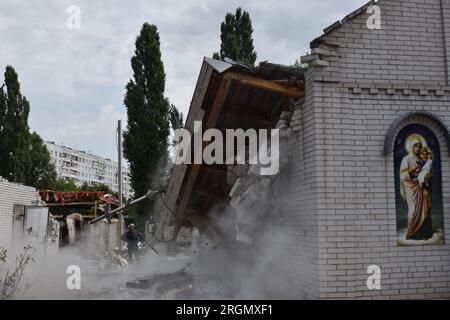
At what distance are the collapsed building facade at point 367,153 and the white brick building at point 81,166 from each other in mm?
71286

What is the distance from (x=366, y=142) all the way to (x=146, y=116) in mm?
18386

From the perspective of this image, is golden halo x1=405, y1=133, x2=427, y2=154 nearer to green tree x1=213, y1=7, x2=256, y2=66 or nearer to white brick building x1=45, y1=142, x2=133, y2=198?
green tree x1=213, y1=7, x2=256, y2=66

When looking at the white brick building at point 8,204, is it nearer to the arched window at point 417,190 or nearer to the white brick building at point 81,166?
the arched window at point 417,190

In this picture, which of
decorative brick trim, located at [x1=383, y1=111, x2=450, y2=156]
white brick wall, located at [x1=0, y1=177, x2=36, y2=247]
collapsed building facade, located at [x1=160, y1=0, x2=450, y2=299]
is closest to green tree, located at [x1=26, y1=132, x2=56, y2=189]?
white brick wall, located at [x1=0, y1=177, x2=36, y2=247]

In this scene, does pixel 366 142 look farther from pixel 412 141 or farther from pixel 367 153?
pixel 412 141

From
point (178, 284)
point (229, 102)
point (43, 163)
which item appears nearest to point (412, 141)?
point (229, 102)

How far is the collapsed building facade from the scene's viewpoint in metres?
6.21

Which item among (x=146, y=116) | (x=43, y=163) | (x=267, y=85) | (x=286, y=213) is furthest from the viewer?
(x=43, y=163)

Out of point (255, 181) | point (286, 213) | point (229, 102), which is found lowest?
point (286, 213)

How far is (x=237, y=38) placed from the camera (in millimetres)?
26359

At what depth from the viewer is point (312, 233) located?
634 centimetres

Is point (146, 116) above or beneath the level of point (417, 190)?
above

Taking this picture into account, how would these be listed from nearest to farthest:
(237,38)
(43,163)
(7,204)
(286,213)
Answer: (286,213)
(7,204)
(237,38)
(43,163)

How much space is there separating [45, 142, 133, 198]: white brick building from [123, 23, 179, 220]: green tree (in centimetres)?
5354
